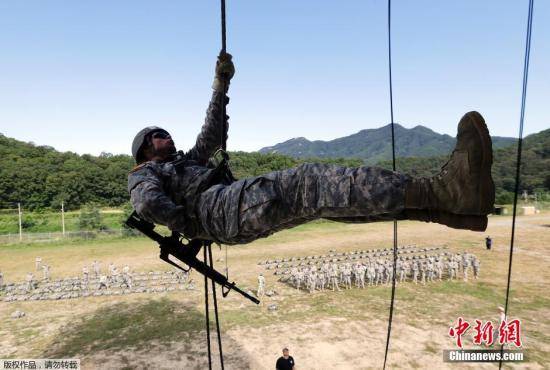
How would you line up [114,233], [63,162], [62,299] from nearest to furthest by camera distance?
[62,299]
[114,233]
[63,162]

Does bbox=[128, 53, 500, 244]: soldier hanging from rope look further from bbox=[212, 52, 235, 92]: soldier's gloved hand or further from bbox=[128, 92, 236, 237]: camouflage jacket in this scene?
bbox=[212, 52, 235, 92]: soldier's gloved hand

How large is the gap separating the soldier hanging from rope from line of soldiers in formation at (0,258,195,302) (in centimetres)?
1537

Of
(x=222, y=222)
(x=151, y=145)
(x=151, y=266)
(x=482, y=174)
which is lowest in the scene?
(x=151, y=266)

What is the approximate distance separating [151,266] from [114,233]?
13.9 metres

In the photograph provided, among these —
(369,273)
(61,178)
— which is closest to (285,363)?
(369,273)

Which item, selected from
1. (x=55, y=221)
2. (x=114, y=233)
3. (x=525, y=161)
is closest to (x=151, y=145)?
(x=114, y=233)

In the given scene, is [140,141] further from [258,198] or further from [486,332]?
[486,332]

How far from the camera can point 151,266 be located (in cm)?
2270

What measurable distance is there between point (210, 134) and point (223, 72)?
84cm

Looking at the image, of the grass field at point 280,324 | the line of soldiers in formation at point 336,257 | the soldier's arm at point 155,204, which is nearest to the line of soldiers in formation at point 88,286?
the grass field at point 280,324

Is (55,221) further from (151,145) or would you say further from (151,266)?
(151,145)

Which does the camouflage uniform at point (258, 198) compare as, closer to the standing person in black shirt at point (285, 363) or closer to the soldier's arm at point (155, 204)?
the soldier's arm at point (155, 204)

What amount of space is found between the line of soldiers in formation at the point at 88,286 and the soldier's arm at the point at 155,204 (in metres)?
15.6

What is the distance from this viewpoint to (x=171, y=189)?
133 inches
